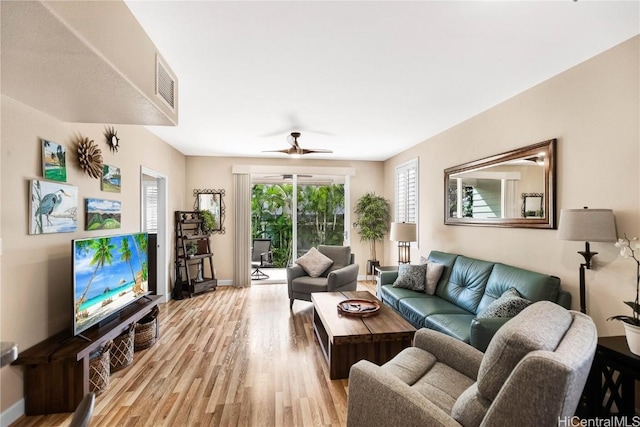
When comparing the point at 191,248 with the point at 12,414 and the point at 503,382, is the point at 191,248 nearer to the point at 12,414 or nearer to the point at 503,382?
the point at 12,414

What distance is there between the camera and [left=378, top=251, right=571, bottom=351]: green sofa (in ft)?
7.70

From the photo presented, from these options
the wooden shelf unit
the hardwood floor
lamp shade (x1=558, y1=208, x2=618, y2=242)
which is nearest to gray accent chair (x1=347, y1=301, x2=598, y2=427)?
the hardwood floor

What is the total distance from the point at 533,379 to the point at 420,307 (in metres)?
2.21

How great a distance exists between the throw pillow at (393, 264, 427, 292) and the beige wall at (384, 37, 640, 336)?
750 millimetres

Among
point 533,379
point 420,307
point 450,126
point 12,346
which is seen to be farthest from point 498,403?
point 450,126

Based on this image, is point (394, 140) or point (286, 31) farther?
point (394, 140)

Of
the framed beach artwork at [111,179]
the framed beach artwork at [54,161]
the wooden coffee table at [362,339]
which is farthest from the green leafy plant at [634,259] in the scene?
the framed beach artwork at [111,179]

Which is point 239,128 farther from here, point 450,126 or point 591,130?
point 591,130

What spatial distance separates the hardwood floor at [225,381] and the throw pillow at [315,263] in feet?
2.61

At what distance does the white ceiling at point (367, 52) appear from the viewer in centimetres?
176

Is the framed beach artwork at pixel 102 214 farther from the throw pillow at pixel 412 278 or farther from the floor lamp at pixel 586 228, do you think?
the floor lamp at pixel 586 228

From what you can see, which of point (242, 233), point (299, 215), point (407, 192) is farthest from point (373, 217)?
point (242, 233)

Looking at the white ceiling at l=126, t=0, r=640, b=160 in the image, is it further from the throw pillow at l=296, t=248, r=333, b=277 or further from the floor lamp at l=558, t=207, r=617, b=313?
the throw pillow at l=296, t=248, r=333, b=277

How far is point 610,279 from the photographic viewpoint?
2.12 metres
